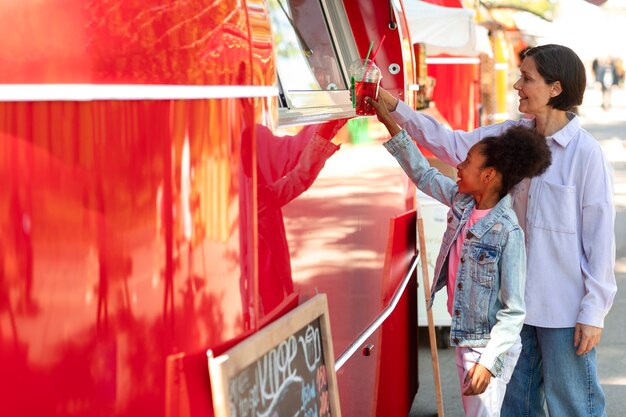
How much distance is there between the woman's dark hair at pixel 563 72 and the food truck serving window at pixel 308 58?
730 millimetres

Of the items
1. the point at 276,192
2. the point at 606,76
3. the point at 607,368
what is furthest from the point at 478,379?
the point at 606,76

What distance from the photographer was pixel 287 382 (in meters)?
2.50

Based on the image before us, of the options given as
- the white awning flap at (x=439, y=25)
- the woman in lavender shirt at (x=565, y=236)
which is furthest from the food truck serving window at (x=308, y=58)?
the white awning flap at (x=439, y=25)

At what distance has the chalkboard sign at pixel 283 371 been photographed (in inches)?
84.9

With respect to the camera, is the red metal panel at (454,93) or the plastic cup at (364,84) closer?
the plastic cup at (364,84)

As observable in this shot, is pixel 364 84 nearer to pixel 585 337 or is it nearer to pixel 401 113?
pixel 401 113

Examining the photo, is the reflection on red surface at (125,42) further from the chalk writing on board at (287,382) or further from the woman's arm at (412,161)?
the woman's arm at (412,161)

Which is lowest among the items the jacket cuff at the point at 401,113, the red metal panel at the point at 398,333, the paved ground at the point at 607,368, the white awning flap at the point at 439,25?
the paved ground at the point at 607,368

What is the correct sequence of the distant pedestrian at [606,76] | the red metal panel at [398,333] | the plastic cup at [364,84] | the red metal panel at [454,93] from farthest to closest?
the distant pedestrian at [606,76], the red metal panel at [454,93], the red metal panel at [398,333], the plastic cup at [364,84]

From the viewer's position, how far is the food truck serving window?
3.09m

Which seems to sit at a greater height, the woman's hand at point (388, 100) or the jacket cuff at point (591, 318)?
the woman's hand at point (388, 100)

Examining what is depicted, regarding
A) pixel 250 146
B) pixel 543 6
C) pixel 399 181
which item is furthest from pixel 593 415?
pixel 543 6

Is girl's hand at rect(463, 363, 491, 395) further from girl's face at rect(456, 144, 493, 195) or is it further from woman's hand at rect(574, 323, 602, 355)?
girl's face at rect(456, 144, 493, 195)

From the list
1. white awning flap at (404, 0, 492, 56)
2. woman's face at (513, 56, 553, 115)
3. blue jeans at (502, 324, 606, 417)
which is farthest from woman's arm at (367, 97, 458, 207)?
white awning flap at (404, 0, 492, 56)
